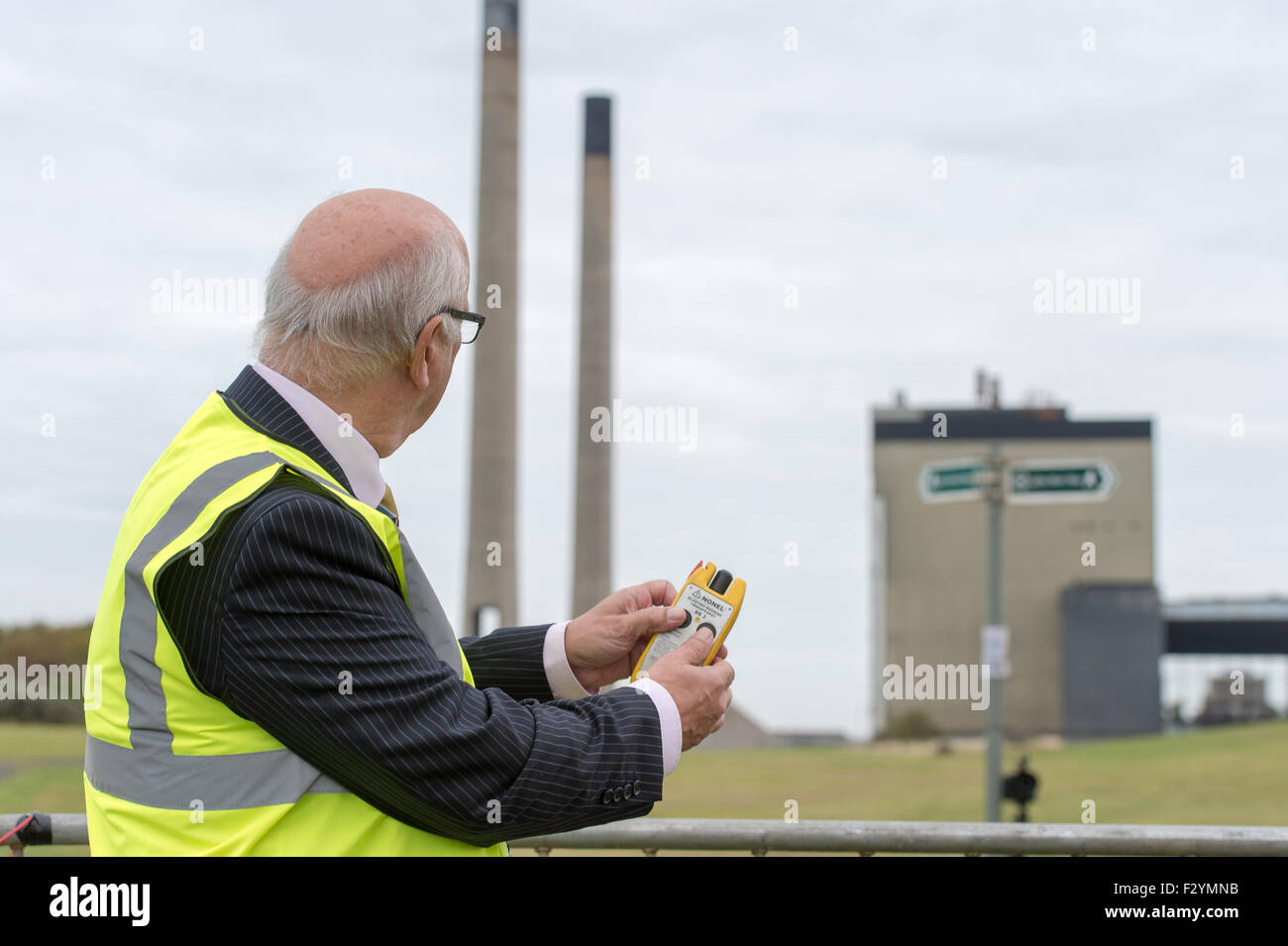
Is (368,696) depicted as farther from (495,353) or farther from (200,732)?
(495,353)

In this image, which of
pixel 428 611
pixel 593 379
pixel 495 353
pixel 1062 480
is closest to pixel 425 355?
pixel 428 611

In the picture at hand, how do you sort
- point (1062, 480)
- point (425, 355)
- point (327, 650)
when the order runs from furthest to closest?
point (1062, 480) → point (425, 355) → point (327, 650)

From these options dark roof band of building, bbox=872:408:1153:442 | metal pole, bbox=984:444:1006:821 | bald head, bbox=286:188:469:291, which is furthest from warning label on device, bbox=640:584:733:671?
dark roof band of building, bbox=872:408:1153:442

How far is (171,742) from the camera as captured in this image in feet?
→ 5.47

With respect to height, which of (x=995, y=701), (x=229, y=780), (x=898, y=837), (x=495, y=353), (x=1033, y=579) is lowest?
(x=1033, y=579)

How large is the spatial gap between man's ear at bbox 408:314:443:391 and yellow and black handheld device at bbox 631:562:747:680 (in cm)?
58

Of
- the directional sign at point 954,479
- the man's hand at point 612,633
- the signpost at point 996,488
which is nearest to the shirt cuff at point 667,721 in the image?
the man's hand at point 612,633

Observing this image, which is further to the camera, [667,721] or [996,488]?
[996,488]

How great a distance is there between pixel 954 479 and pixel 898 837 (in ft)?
31.3

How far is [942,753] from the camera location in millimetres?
41406

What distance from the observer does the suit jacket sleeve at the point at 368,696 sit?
1.57 metres
